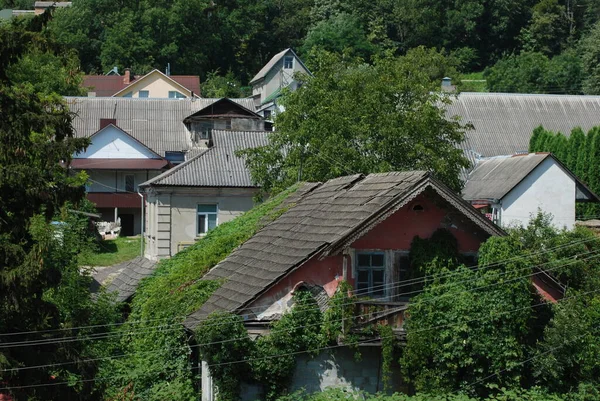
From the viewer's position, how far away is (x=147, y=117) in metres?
60.7

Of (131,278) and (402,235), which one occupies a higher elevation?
(402,235)

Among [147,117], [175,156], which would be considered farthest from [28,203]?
[147,117]

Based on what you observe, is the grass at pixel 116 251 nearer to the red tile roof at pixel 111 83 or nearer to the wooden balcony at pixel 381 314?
the wooden balcony at pixel 381 314

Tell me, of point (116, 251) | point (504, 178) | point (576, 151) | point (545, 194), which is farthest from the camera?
point (116, 251)

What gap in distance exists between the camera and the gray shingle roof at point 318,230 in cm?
1927

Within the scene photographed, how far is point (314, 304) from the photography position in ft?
63.0

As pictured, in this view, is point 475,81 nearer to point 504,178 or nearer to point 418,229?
point 504,178

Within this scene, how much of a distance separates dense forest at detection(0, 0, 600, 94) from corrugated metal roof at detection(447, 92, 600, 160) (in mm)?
23686

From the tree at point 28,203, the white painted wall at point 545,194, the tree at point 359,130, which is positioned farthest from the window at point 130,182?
the tree at point 28,203

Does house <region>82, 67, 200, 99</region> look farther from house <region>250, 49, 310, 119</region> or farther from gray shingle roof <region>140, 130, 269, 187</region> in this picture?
gray shingle roof <region>140, 130, 269, 187</region>

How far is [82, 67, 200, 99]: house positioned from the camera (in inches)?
3059

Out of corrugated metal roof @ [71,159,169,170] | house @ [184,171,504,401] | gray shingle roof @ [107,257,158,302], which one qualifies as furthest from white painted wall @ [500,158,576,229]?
corrugated metal roof @ [71,159,169,170]

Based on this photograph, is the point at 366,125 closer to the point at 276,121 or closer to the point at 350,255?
the point at 276,121

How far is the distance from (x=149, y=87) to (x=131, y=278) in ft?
159
